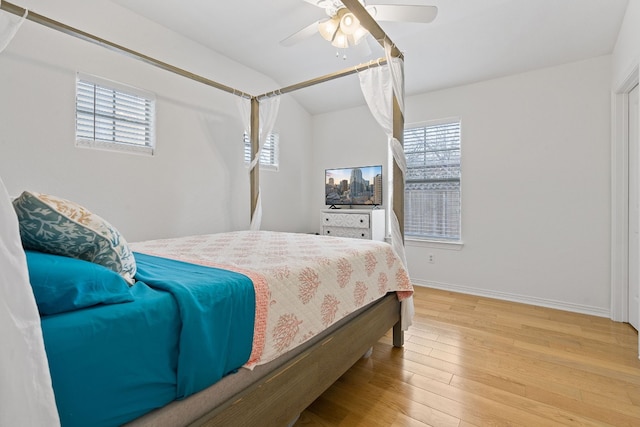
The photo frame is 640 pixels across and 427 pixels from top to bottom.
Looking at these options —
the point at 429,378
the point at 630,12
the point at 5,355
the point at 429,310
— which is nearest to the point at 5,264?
the point at 5,355

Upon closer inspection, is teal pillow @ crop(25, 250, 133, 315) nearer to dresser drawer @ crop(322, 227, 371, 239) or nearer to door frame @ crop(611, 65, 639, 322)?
dresser drawer @ crop(322, 227, 371, 239)

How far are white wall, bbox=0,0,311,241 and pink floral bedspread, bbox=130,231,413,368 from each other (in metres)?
0.87

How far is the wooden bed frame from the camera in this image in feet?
3.19

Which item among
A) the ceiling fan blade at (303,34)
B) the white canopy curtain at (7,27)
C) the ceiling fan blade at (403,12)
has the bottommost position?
the white canopy curtain at (7,27)

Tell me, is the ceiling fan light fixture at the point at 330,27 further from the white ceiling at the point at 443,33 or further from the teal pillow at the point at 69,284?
the teal pillow at the point at 69,284

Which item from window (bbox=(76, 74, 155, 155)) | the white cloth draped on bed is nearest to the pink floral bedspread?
the white cloth draped on bed

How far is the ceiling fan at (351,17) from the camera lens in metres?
2.02

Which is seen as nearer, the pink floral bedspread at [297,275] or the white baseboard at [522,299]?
the pink floral bedspread at [297,275]

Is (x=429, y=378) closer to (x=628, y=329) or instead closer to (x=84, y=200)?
(x=628, y=329)

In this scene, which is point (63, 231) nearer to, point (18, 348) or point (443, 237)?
point (18, 348)

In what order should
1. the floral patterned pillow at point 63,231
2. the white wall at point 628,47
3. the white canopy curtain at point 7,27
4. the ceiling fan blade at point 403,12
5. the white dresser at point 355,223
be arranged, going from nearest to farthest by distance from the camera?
the floral patterned pillow at point 63,231, the white canopy curtain at point 7,27, the ceiling fan blade at point 403,12, the white wall at point 628,47, the white dresser at point 355,223

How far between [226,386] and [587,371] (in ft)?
7.50

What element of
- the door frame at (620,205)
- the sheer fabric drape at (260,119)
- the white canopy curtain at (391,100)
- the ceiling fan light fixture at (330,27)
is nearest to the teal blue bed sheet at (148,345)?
the white canopy curtain at (391,100)

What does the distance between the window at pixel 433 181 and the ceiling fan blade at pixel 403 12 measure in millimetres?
1958
